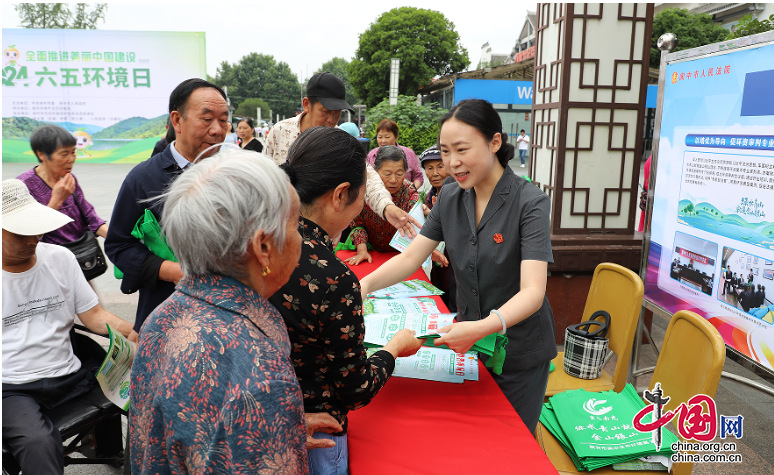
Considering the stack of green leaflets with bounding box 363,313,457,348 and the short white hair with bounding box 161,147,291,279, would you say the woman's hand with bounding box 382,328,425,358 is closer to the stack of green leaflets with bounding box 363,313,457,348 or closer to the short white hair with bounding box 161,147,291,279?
the stack of green leaflets with bounding box 363,313,457,348

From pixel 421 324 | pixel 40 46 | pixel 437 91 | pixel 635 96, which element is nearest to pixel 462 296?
pixel 421 324

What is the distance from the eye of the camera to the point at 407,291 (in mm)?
2334

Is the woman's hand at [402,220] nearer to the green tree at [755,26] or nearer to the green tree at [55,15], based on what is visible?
the green tree at [755,26]

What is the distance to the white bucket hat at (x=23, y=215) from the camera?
72.8 inches

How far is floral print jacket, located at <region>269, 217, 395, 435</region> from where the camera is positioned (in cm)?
107

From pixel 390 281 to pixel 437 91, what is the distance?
2470 cm

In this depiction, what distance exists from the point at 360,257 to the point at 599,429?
171cm

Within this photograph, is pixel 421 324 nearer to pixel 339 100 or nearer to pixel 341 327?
pixel 341 327

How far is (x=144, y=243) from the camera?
1.88 m

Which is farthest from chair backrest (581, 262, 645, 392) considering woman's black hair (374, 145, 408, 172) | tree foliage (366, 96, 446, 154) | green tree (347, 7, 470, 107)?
green tree (347, 7, 470, 107)

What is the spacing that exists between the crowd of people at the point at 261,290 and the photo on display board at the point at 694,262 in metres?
1.08

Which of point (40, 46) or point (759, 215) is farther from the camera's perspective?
point (40, 46)

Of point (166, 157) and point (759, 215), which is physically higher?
point (166, 157)

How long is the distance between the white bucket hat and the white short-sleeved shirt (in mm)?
224
